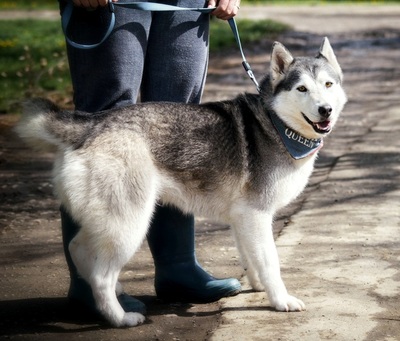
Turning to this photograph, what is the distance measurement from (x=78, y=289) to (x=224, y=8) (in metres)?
1.73

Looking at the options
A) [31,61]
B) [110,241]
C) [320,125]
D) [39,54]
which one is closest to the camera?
[110,241]

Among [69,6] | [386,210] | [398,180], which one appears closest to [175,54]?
[69,6]

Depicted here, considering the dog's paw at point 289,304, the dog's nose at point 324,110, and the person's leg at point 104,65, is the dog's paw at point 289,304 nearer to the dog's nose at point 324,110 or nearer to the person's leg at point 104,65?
the person's leg at point 104,65

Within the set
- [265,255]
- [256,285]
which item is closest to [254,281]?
[256,285]

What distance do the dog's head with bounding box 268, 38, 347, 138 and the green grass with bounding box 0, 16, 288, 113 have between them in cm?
367

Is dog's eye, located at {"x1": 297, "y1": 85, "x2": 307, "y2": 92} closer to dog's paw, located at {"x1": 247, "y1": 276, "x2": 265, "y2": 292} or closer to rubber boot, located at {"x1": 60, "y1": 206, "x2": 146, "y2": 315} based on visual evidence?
dog's paw, located at {"x1": 247, "y1": 276, "x2": 265, "y2": 292}

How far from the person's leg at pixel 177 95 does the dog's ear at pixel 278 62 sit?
1.31 ft

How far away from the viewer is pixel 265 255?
15.2ft

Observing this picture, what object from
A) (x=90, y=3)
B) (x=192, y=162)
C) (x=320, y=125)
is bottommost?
(x=192, y=162)

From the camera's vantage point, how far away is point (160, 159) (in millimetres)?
4438

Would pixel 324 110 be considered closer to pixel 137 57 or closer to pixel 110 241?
pixel 137 57

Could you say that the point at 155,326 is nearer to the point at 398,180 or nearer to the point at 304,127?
the point at 304,127

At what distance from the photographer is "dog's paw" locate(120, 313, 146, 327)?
4402 millimetres

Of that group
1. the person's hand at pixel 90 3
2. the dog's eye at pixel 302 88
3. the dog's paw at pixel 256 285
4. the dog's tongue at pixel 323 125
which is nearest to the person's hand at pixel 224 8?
the dog's eye at pixel 302 88
